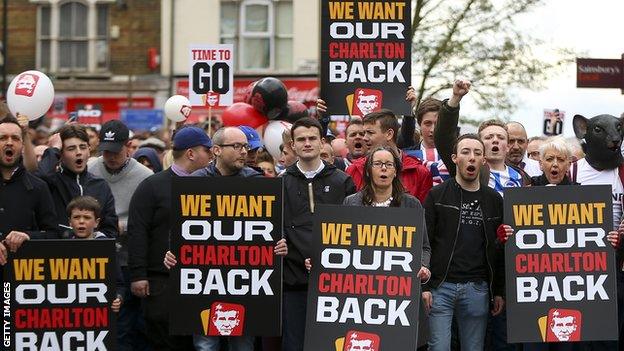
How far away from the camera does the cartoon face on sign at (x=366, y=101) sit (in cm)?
1134

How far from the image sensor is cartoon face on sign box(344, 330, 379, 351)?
921 cm

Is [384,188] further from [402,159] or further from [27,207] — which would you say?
[27,207]

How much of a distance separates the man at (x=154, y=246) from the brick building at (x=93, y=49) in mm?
28088

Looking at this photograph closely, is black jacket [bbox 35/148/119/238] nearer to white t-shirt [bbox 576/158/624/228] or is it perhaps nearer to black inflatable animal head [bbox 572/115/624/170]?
white t-shirt [bbox 576/158/624/228]

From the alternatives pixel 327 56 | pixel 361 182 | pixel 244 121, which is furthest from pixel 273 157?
pixel 361 182

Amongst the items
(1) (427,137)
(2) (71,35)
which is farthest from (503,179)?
(2) (71,35)

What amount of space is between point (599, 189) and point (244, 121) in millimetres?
5074

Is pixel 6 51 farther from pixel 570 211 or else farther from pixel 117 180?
pixel 570 211

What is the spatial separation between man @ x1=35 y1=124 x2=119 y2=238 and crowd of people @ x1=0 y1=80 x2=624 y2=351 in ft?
0.04

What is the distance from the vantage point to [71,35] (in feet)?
130

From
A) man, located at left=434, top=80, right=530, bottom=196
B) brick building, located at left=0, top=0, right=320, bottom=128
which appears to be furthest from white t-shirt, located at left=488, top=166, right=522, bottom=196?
brick building, located at left=0, top=0, right=320, bottom=128

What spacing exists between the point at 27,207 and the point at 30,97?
8.86 feet

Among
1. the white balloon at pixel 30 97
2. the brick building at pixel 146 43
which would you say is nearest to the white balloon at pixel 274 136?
the white balloon at pixel 30 97

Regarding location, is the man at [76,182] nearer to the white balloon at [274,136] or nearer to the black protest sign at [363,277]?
the black protest sign at [363,277]
